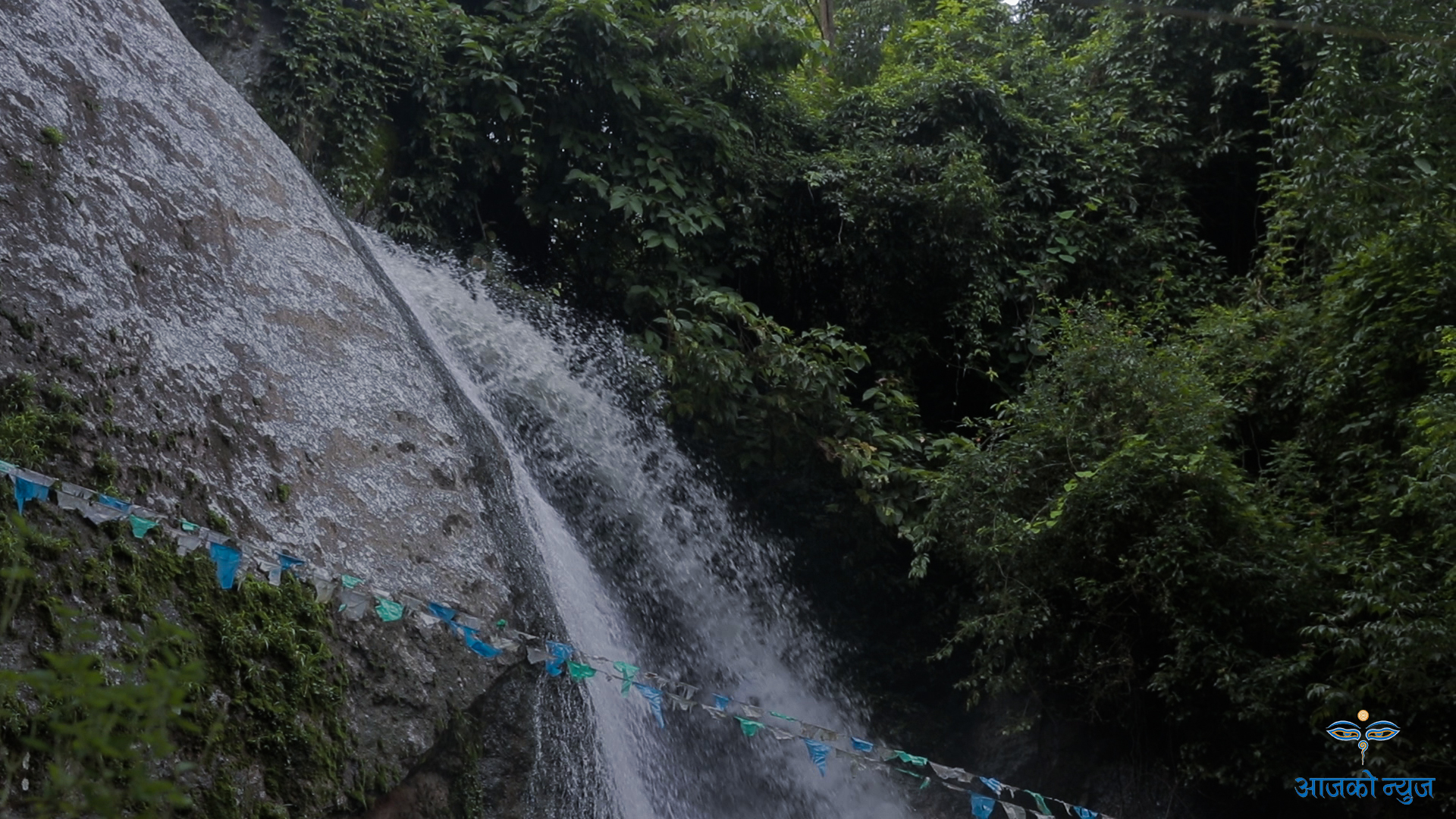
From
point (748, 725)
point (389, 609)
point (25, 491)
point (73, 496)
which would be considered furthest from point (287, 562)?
point (748, 725)

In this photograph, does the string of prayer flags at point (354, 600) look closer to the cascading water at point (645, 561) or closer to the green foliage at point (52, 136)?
the cascading water at point (645, 561)

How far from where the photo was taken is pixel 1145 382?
23.0ft

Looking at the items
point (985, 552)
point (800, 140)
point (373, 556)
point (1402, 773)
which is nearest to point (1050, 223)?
point (800, 140)

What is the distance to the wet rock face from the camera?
410 cm

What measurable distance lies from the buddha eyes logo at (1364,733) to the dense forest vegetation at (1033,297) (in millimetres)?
60

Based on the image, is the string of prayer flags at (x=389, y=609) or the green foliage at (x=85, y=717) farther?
the string of prayer flags at (x=389, y=609)

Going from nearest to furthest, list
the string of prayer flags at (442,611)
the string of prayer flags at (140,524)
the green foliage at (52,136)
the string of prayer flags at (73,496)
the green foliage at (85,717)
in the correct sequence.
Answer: the green foliage at (85,717)
the string of prayer flags at (73,496)
the string of prayer flags at (140,524)
the string of prayer flags at (442,611)
the green foliage at (52,136)

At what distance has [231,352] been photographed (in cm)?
473

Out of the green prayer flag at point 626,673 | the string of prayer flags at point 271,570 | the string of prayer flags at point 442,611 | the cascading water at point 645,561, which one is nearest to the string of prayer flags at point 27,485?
the string of prayer flags at point 271,570

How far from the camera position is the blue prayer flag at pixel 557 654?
4.40 metres

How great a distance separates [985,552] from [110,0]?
581 cm

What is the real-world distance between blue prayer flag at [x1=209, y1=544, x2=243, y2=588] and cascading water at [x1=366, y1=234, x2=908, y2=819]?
8.15ft

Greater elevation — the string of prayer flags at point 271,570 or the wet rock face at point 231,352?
the wet rock face at point 231,352

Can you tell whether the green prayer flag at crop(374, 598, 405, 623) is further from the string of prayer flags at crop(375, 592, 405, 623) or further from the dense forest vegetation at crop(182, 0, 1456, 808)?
the dense forest vegetation at crop(182, 0, 1456, 808)
